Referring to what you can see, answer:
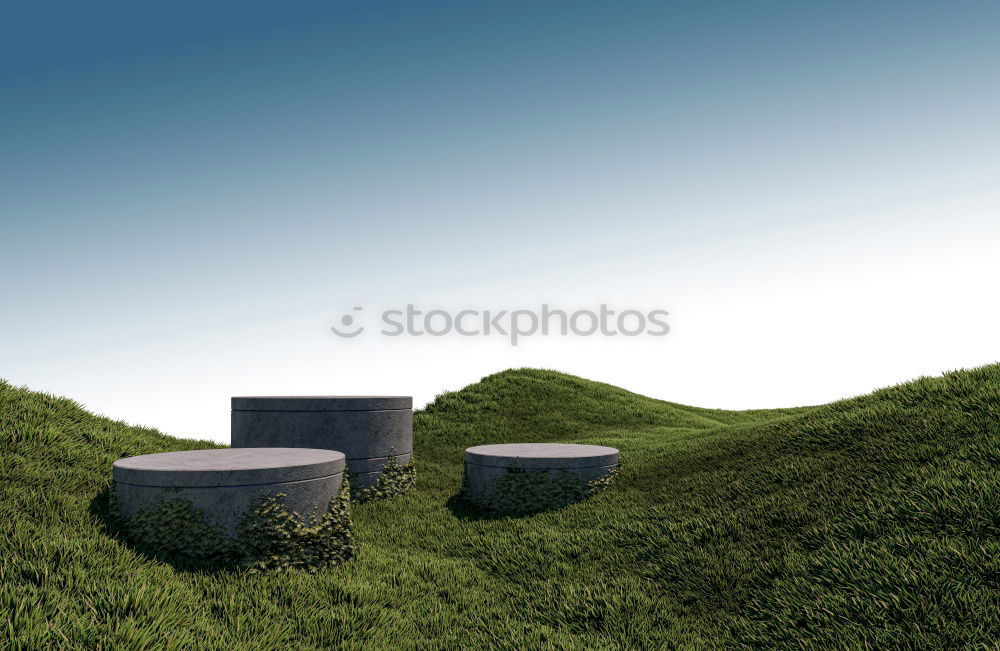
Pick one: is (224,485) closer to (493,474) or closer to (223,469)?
(223,469)

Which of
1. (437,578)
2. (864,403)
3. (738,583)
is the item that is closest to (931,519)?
(738,583)

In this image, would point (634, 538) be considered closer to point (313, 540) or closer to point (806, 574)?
point (806, 574)

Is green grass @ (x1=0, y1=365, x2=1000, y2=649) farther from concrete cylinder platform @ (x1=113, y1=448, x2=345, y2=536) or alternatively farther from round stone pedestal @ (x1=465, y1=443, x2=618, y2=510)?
concrete cylinder platform @ (x1=113, y1=448, x2=345, y2=536)

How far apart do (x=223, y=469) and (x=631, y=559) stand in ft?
18.5

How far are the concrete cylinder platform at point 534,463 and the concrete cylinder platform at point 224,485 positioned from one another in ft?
11.6

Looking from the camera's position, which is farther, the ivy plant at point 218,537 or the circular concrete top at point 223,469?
the circular concrete top at point 223,469

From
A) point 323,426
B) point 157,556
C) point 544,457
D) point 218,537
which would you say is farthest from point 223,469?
point 544,457

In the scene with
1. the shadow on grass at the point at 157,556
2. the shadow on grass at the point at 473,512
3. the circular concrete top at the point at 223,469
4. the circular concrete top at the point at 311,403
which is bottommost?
the shadow on grass at the point at 473,512

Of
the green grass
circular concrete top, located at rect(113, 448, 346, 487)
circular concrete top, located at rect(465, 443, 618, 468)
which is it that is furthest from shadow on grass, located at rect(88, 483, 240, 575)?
circular concrete top, located at rect(465, 443, 618, 468)

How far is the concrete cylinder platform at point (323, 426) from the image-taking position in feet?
38.5

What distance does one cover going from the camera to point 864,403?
36.8 feet

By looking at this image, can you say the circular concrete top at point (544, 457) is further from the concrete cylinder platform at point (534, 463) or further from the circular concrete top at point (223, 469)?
the circular concrete top at point (223, 469)

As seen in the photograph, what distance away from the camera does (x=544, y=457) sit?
1099cm

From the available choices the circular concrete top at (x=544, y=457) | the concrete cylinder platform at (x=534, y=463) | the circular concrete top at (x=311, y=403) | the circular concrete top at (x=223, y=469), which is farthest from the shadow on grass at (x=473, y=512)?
the circular concrete top at (x=223, y=469)
